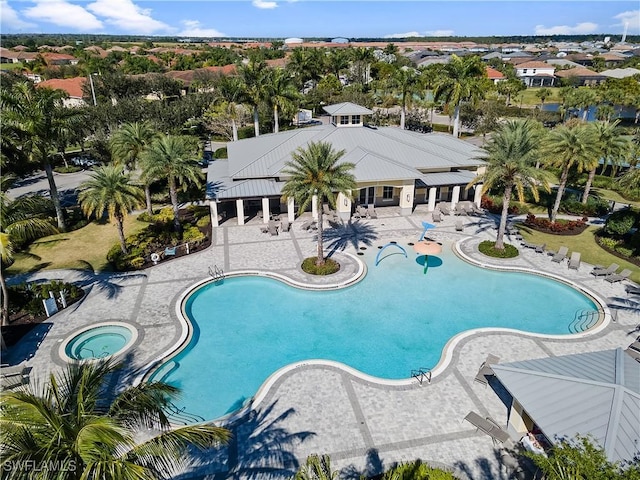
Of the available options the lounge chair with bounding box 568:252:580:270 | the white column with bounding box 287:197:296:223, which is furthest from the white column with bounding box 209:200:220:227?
the lounge chair with bounding box 568:252:580:270

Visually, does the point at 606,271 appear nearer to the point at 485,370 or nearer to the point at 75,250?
the point at 485,370

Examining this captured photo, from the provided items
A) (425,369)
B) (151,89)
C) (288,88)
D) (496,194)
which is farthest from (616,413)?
(151,89)

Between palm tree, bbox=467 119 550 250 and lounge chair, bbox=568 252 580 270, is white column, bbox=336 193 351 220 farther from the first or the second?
lounge chair, bbox=568 252 580 270

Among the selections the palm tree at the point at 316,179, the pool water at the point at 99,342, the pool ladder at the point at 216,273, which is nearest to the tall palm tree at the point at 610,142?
the palm tree at the point at 316,179

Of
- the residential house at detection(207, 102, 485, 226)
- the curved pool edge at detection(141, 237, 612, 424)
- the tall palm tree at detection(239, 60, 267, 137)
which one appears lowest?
the curved pool edge at detection(141, 237, 612, 424)

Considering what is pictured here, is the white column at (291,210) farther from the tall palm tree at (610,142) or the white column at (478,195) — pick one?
the tall palm tree at (610,142)

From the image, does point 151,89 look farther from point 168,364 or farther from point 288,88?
point 168,364

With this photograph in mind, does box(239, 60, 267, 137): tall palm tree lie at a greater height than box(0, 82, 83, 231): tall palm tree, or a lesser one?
greater
